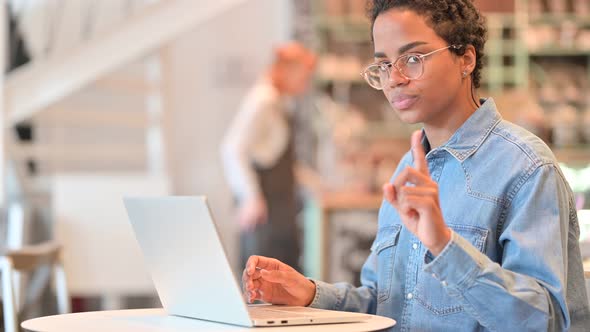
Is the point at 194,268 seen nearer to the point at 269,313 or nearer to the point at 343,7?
the point at 269,313

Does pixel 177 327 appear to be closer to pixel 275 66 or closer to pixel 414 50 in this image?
pixel 414 50

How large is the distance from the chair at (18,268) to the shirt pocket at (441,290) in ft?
3.00

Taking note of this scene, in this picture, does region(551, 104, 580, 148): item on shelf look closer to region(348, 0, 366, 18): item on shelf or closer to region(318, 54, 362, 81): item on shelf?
region(318, 54, 362, 81): item on shelf

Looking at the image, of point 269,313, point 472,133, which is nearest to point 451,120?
point 472,133

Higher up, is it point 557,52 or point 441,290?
point 557,52

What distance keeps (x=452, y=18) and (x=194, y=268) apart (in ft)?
1.91

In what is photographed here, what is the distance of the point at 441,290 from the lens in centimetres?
154

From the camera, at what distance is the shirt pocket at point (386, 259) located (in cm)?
169

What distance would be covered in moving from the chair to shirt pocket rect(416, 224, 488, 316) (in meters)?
0.91

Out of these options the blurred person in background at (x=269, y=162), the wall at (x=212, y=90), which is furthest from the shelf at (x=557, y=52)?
the blurred person in background at (x=269, y=162)

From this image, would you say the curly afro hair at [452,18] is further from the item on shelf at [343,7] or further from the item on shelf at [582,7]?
the item on shelf at [582,7]

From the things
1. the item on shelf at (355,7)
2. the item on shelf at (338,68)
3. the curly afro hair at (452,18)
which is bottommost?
the curly afro hair at (452,18)

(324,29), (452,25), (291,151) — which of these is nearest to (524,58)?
(324,29)

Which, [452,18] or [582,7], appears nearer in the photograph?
[452,18]
